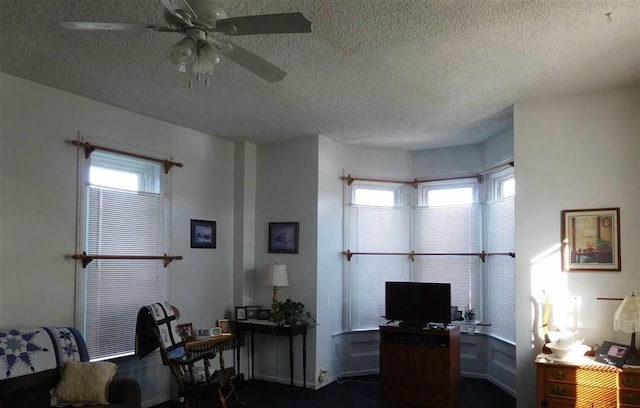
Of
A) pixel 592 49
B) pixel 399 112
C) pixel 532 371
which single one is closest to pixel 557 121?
pixel 592 49

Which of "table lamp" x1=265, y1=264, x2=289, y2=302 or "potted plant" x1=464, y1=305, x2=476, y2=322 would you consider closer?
"table lamp" x1=265, y1=264, x2=289, y2=302

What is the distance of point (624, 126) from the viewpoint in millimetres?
3828

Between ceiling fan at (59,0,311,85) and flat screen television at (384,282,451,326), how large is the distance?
11.2 feet

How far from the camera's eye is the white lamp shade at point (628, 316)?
3.45m

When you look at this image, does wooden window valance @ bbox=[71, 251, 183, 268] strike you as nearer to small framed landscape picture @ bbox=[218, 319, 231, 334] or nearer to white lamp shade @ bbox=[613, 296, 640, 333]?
small framed landscape picture @ bbox=[218, 319, 231, 334]

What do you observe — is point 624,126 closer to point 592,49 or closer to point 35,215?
point 592,49

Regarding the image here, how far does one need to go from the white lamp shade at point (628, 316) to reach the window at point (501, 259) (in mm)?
1488

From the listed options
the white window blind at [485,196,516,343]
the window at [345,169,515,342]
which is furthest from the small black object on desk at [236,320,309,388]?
the white window blind at [485,196,516,343]

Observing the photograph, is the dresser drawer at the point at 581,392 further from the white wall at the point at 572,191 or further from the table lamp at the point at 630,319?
the white wall at the point at 572,191

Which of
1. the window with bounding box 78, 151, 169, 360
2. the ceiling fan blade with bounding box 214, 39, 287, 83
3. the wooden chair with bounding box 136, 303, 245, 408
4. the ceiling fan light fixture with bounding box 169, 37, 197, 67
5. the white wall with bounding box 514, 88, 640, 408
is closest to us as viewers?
the ceiling fan light fixture with bounding box 169, 37, 197, 67

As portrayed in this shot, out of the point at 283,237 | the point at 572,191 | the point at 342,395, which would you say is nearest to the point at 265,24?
the point at 572,191

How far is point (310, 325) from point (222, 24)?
12.6 ft

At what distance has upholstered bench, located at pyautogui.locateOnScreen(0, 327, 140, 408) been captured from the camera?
10.6 feet

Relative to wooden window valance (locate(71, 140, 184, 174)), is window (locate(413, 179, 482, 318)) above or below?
below
